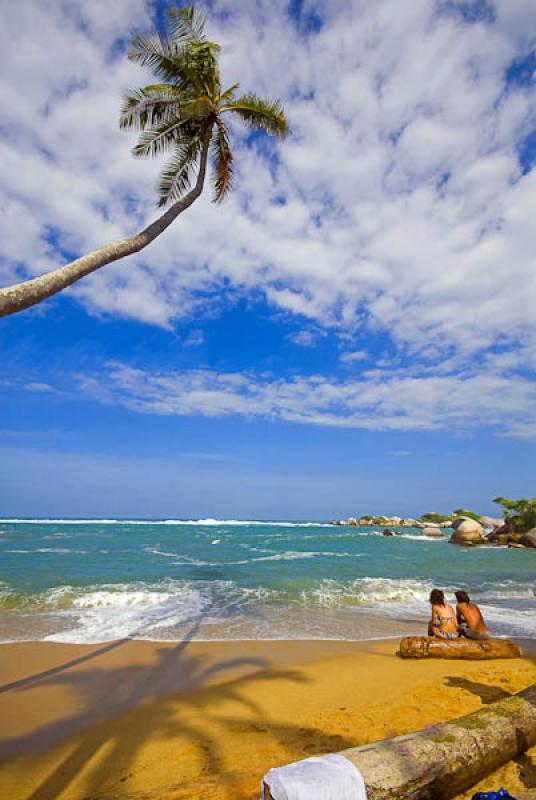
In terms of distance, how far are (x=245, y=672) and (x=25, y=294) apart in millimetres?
6778

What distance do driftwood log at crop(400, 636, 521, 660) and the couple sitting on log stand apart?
316 mm

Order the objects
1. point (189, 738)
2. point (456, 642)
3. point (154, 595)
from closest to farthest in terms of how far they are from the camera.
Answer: point (189, 738)
point (456, 642)
point (154, 595)

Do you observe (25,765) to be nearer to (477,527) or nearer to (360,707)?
(360,707)

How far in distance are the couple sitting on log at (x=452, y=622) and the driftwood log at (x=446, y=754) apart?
4409mm

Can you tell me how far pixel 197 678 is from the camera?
23.0ft

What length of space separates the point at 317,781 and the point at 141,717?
3.76 m

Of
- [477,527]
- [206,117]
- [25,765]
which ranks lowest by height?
[25,765]

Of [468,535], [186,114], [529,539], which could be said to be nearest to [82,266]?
[186,114]

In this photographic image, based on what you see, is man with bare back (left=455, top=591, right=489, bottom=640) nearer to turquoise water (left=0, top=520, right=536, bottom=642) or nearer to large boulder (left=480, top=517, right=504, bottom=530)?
turquoise water (left=0, top=520, right=536, bottom=642)

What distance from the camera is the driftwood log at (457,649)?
800 centimetres

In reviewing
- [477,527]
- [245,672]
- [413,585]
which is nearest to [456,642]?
[245,672]

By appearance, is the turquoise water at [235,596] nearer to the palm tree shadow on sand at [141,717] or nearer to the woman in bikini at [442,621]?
the woman in bikini at [442,621]

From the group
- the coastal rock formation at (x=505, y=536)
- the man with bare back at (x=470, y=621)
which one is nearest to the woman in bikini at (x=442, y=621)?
the man with bare back at (x=470, y=621)

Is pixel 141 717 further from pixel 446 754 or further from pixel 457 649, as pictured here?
pixel 457 649
